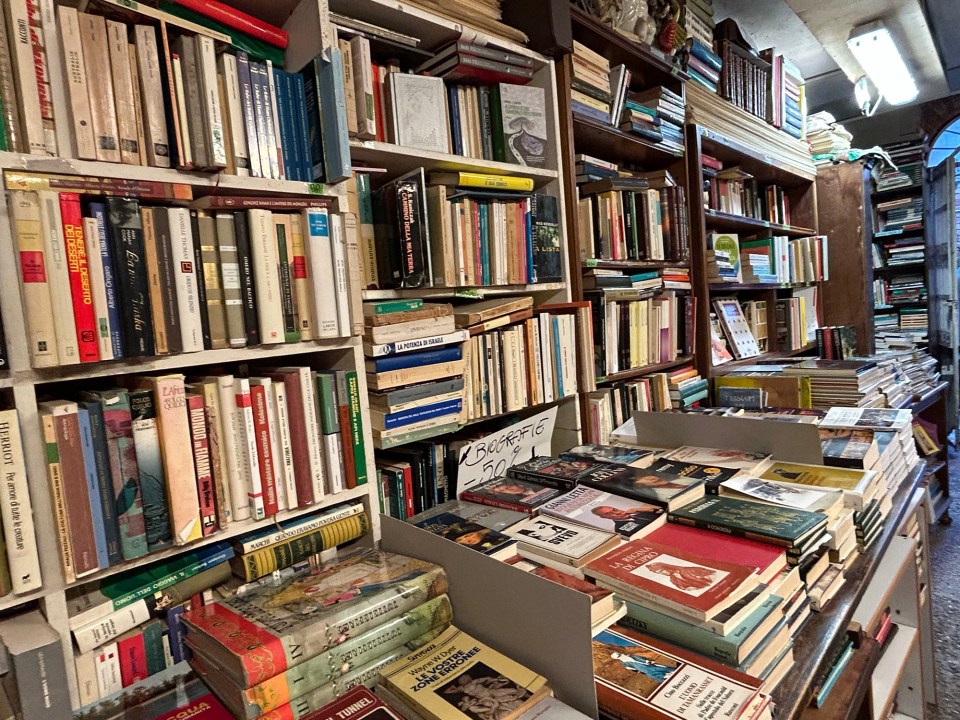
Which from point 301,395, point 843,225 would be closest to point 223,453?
point 301,395

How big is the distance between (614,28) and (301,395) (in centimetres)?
166

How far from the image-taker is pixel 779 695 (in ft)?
2.88

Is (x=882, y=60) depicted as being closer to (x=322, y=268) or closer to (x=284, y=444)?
(x=322, y=268)

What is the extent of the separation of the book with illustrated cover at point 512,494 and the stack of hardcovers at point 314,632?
13.4 inches

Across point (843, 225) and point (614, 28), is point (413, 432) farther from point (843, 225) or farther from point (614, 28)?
point (843, 225)

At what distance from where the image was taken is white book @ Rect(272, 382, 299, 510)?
1059 millimetres

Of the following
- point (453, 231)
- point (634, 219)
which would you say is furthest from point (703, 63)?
point (453, 231)

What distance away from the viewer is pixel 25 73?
809mm

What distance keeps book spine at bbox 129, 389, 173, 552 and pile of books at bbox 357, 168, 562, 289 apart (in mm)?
567

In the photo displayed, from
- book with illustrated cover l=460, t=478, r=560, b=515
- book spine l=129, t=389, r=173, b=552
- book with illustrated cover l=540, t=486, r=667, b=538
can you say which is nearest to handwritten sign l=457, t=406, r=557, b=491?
book with illustrated cover l=460, t=478, r=560, b=515

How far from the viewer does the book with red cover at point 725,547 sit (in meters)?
1.03

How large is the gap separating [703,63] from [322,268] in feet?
7.10

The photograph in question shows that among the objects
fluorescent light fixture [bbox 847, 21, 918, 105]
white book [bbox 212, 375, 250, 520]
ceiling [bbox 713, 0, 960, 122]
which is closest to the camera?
white book [bbox 212, 375, 250, 520]

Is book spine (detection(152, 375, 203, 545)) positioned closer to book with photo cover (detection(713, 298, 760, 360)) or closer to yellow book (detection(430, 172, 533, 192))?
yellow book (detection(430, 172, 533, 192))
